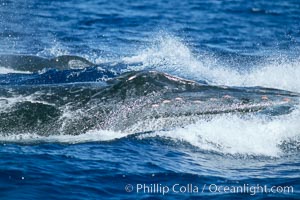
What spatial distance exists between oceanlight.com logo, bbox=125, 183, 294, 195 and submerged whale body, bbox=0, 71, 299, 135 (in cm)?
236

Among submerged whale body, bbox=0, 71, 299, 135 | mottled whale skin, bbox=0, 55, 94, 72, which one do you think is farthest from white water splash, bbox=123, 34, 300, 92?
submerged whale body, bbox=0, 71, 299, 135

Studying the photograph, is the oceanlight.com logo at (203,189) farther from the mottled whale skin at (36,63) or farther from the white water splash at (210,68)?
the mottled whale skin at (36,63)

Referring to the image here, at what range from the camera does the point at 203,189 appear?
964cm

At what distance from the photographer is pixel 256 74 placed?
19.4 meters

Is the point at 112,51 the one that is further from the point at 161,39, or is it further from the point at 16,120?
the point at 16,120

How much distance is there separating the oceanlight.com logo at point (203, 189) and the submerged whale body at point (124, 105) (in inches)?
93.0

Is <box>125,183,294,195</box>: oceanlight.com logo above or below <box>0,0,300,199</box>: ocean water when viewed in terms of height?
below

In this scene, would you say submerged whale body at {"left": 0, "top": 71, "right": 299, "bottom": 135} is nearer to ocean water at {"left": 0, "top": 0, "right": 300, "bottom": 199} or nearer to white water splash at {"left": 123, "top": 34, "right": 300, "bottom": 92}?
ocean water at {"left": 0, "top": 0, "right": 300, "bottom": 199}

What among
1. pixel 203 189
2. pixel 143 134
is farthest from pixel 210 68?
pixel 203 189

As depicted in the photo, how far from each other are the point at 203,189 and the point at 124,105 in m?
3.05

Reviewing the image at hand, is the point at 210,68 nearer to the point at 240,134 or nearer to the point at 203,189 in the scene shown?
the point at 240,134

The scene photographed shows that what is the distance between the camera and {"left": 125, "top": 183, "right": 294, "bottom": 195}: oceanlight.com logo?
9508 millimetres

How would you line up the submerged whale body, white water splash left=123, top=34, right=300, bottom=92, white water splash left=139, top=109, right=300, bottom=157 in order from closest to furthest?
white water splash left=139, top=109, right=300, bottom=157
the submerged whale body
white water splash left=123, top=34, right=300, bottom=92

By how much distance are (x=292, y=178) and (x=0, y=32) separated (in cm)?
1958
